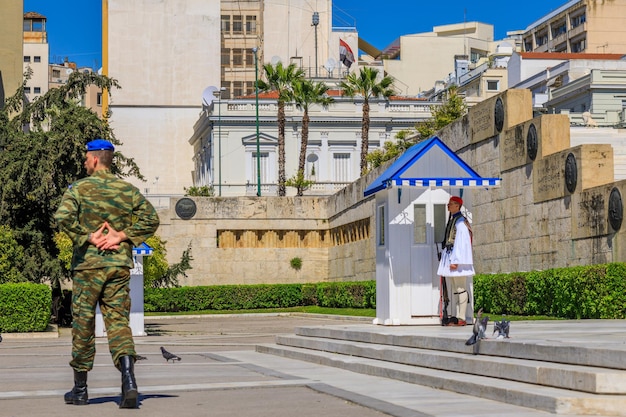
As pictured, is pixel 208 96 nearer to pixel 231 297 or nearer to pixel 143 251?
pixel 231 297

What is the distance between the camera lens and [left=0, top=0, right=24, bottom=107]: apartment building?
71062 mm

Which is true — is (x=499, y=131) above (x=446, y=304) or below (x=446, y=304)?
above

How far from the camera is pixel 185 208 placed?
5469cm

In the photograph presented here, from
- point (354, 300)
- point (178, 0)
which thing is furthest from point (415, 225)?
point (178, 0)

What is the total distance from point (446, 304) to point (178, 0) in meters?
81.5

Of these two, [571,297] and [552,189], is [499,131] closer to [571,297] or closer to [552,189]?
[552,189]

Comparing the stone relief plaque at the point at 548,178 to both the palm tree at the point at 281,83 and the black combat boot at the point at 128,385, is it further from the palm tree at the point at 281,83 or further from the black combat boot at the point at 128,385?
the palm tree at the point at 281,83

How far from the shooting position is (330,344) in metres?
15.7

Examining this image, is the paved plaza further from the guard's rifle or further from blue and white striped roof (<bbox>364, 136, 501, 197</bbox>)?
blue and white striped roof (<bbox>364, 136, 501, 197</bbox>)

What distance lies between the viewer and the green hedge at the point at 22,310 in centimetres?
3005

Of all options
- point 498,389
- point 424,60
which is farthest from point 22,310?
point 424,60

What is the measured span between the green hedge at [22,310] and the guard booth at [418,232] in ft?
47.5

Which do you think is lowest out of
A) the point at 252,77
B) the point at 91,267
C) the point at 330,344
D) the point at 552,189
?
the point at 330,344

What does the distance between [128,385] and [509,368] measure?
3168mm
